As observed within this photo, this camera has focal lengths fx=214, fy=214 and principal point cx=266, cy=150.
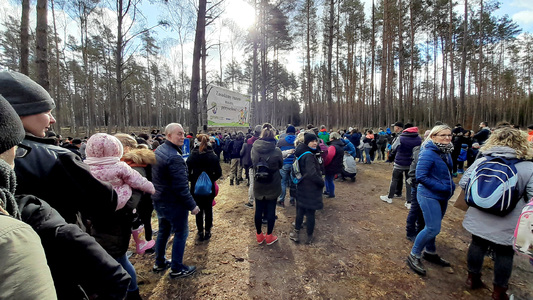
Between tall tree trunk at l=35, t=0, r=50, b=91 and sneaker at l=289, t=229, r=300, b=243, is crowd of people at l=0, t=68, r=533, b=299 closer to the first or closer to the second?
sneaker at l=289, t=229, r=300, b=243

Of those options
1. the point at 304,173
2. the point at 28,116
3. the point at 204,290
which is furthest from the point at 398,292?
the point at 28,116

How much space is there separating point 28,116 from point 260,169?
Answer: 2.63 m

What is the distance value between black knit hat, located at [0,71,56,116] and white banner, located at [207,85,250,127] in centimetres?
821

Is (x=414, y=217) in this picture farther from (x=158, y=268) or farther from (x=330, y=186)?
(x=158, y=268)

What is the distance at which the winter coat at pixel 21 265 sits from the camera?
1.88 feet

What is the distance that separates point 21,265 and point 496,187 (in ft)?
11.4

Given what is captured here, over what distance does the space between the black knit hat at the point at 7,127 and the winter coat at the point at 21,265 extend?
26cm

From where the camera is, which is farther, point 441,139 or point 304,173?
point 304,173

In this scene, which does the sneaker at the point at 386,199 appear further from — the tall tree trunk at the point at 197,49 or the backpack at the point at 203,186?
the tall tree trunk at the point at 197,49

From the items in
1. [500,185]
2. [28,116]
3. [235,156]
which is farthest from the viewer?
[235,156]

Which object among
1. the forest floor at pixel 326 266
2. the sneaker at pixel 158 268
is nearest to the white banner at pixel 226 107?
the forest floor at pixel 326 266

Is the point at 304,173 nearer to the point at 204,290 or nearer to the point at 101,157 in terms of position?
the point at 204,290

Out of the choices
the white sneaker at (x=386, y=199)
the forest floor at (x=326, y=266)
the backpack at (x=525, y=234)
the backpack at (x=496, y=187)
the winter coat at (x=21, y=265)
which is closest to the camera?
the winter coat at (x=21, y=265)

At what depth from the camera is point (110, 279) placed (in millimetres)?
1079
